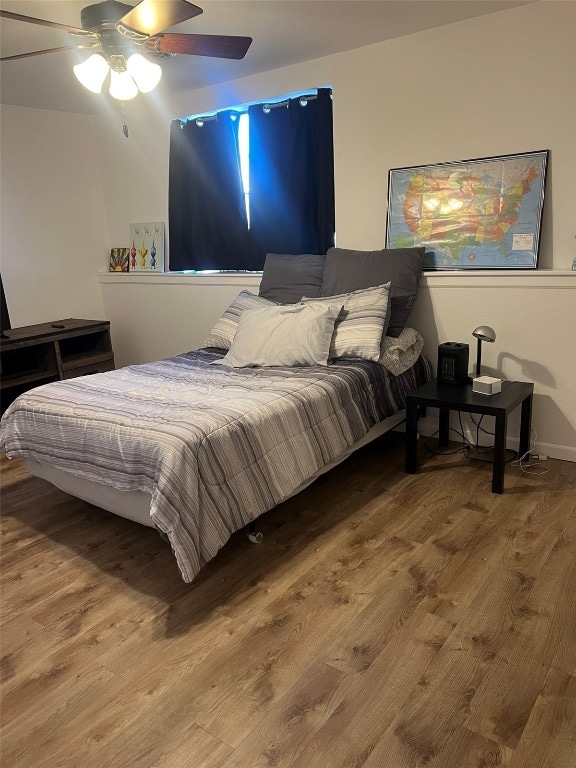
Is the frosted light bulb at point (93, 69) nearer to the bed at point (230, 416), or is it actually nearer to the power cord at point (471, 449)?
the bed at point (230, 416)

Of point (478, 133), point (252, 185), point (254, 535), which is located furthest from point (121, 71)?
point (254, 535)

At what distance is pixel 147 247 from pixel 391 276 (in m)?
2.29

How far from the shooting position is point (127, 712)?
5.25 ft

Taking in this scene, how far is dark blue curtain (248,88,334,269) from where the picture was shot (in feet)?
11.8

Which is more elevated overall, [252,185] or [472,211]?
[252,185]

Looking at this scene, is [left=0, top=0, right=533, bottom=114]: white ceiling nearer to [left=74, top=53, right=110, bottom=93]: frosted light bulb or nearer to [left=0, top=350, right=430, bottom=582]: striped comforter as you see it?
[left=74, top=53, right=110, bottom=93]: frosted light bulb

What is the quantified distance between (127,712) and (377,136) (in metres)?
3.12

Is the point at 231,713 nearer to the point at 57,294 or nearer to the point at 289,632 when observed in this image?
the point at 289,632

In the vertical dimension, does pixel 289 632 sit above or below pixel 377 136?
below

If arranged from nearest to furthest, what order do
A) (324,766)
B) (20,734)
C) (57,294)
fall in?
(324,766), (20,734), (57,294)

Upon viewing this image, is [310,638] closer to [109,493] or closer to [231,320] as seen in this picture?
[109,493]

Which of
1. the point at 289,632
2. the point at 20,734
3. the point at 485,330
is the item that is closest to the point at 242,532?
the point at 289,632

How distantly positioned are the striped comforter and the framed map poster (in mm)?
847

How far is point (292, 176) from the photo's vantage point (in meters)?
3.75
